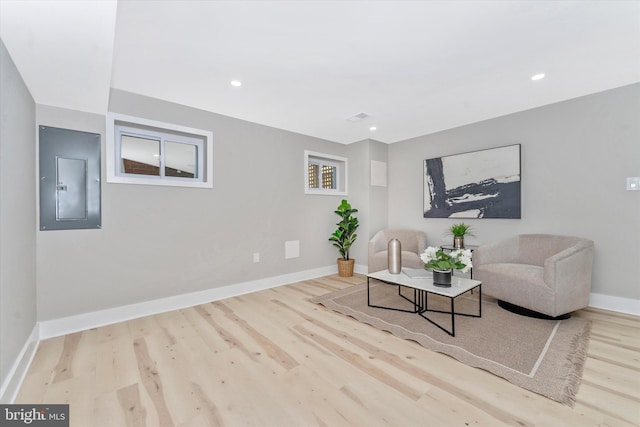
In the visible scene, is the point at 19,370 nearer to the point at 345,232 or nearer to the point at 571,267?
the point at 345,232

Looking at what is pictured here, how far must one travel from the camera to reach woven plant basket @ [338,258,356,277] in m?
4.45

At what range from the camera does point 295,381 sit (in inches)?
68.1

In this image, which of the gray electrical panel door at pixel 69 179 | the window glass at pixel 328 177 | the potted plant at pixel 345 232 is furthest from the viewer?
the window glass at pixel 328 177

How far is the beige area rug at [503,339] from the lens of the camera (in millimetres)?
1719

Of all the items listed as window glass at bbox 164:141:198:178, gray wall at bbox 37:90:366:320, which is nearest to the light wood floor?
gray wall at bbox 37:90:366:320

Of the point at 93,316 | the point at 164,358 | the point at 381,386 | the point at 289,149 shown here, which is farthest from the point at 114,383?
the point at 289,149

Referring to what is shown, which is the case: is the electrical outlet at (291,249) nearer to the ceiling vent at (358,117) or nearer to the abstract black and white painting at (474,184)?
the ceiling vent at (358,117)

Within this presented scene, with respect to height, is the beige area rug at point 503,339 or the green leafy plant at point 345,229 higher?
the green leafy plant at point 345,229

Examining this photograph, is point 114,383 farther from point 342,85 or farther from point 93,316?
point 342,85

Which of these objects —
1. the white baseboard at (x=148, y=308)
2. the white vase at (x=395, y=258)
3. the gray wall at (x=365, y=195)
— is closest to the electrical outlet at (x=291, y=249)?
the white baseboard at (x=148, y=308)

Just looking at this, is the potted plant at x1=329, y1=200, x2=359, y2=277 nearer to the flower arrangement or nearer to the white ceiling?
the white ceiling

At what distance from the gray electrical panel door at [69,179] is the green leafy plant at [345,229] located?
324cm

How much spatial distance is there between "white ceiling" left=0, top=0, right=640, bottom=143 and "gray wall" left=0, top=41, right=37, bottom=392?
0.23 meters

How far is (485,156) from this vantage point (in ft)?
12.3
